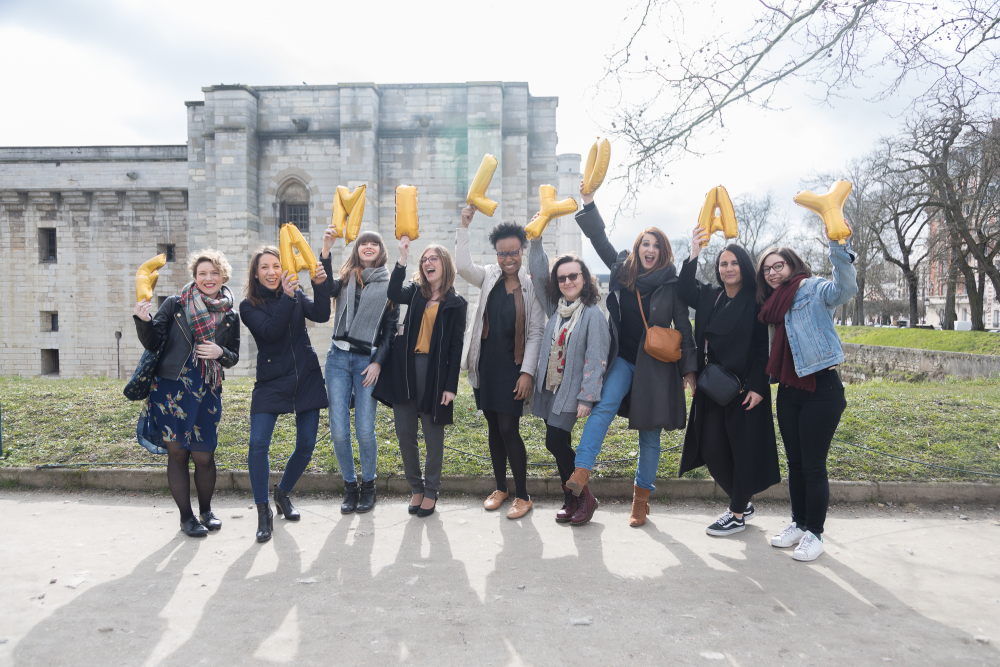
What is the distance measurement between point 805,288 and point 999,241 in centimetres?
2344

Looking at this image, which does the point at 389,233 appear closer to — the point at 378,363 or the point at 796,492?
the point at 378,363

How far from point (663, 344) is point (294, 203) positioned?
17307 millimetres

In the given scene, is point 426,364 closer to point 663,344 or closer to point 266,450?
point 266,450

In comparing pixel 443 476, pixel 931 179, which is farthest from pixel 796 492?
pixel 931 179

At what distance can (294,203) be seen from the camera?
1853 cm

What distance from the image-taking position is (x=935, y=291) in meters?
54.7

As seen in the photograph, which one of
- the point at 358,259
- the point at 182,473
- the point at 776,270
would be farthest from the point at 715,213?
the point at 182,473

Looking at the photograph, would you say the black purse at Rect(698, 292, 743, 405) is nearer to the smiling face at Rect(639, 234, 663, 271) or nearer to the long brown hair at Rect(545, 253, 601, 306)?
the smiling face at Rect(639, 234, 663, 271)

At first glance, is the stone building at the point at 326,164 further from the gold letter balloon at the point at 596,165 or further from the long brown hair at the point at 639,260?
the long brown hair at the point at 639,260

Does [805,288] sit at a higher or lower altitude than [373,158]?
lower

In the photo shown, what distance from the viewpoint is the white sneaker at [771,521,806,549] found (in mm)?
3600

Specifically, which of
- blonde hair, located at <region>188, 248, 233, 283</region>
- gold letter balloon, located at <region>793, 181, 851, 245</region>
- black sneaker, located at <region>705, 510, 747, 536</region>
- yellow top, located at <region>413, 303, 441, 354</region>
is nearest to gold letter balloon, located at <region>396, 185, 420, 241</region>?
yellow top, located at <region>413, 303, 441, 354</region>

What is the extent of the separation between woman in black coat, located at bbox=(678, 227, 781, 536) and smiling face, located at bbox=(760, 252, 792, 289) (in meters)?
0.12

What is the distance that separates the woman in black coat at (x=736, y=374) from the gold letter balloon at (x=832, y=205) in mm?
485
